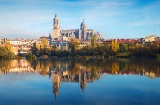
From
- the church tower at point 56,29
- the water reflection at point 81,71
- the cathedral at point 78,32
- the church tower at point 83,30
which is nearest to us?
the water reflection at point 81,71

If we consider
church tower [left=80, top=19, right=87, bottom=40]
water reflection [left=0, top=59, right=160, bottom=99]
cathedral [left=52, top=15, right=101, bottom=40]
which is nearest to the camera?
water reflection [left=0, top=59, right=160, bottom=99]

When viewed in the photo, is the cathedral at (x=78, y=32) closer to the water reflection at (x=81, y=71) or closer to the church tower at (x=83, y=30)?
the church tower at (x=83, y=30)

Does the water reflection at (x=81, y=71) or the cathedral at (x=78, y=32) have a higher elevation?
the cathedral at (x=78, y=32)

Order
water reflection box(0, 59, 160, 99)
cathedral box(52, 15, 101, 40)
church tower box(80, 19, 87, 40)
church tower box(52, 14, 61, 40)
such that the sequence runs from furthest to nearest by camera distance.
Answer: church tower box(80, 19, 87, 40) < cathedral box(52, 15, 101, 40) < church tower box(52, 14, 61, 40) < water reflection box(0, 59, 160, 99)

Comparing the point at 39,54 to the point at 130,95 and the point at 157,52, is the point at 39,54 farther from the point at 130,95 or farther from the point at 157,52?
the point at 130,95

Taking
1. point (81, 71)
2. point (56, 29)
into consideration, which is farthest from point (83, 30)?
point (81, 71)

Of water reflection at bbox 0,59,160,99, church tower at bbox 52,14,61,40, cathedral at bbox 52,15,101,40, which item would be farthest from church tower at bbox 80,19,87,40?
water reflection at bbox 0,59,160,99

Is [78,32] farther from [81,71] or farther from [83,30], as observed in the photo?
[81,71]

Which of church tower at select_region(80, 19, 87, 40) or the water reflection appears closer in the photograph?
the water reflection

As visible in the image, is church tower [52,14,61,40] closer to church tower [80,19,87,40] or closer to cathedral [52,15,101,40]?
cathedral [52,15,101,40]

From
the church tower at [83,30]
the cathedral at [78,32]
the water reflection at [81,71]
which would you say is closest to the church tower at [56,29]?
the cathedral at [78,32]

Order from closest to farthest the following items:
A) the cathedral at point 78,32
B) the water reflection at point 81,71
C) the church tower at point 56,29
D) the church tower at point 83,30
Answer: the water reflection at point 81,71
the church tower at point 56,29
the cathedral at point 78,32
the church tower at point 83,30

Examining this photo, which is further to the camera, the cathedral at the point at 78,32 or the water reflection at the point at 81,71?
the cathedral at the point at 78,32

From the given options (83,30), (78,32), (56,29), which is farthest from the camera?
(78,32)
